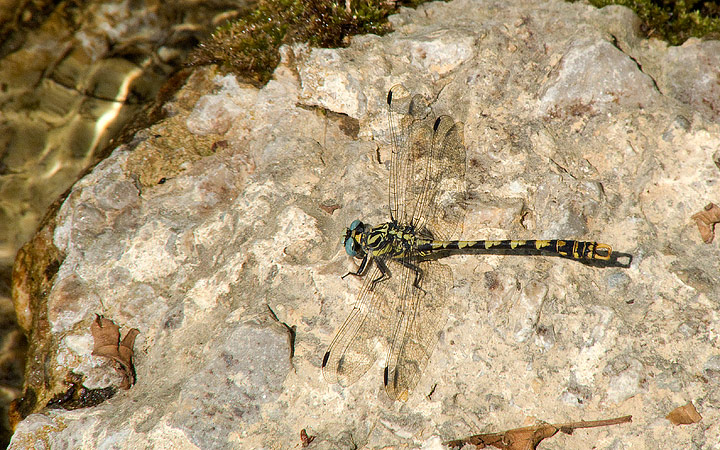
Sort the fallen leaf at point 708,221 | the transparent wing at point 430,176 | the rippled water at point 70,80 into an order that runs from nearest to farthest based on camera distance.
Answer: the fallen leaf at point 708,221 < the transparent wing at point 430,176 < the rippled water at point 70,80

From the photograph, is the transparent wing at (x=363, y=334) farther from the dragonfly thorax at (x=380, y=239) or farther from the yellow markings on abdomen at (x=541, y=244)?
the yellow markings on abdomen at (x=541, y=244)

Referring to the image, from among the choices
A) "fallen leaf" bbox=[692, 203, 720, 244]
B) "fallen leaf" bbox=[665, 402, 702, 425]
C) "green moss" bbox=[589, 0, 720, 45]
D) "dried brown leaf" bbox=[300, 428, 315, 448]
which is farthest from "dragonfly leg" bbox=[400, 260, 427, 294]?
"green moss" bbox=[589, 0, 720, 45]

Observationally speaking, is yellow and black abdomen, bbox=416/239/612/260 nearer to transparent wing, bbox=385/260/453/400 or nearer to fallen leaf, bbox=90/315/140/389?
transparent wing, bbox=385/260/453/400

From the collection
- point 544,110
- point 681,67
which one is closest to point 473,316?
point 544,110

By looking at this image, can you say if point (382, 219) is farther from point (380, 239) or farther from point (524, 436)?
point (524, 436)

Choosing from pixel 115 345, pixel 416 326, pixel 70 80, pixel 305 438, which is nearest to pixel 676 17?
pixel 416 326

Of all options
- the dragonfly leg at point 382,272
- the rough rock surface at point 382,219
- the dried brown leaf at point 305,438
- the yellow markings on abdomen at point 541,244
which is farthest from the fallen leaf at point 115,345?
the yellow markings on abdomen at point 541,244
